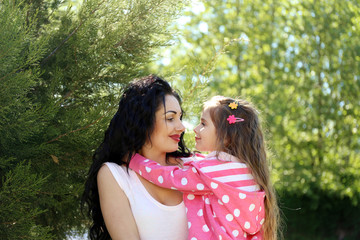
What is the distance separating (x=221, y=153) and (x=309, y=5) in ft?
20.8

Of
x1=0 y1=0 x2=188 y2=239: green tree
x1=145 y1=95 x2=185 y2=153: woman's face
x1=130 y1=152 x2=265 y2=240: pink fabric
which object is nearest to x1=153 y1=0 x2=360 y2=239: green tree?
x1=0 y1=0 x2=188 y2=239: green tree

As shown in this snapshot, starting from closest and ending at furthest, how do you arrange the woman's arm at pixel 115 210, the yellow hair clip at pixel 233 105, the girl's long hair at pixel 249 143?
the woman's arm at pixel 115 210
the girl's long hair at pixel 249 143
the yellow hair clip at pixel 233 105

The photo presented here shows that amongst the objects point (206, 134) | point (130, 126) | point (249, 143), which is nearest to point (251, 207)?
Result: point (249, 143)

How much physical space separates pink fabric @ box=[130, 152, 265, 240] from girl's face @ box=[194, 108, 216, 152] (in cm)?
13

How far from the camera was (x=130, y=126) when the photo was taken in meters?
2.50

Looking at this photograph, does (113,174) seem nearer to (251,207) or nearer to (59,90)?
(251,207)

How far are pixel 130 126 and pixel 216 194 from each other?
561mm

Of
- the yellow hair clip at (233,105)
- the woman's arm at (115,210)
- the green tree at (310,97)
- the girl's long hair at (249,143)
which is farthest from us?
the green tree at (310,97)

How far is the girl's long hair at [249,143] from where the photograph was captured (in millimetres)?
2446

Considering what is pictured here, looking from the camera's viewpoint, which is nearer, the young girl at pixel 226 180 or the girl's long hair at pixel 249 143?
the young girl at pixel 226 180

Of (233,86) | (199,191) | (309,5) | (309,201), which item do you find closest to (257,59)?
(233,86)

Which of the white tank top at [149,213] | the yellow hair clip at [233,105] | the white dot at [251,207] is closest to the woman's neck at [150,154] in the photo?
the white tank top at [149,213]

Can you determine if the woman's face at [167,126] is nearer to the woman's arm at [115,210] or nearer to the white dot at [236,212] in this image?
the woman's arm at [115,210]

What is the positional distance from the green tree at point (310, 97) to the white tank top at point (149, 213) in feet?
18.0
